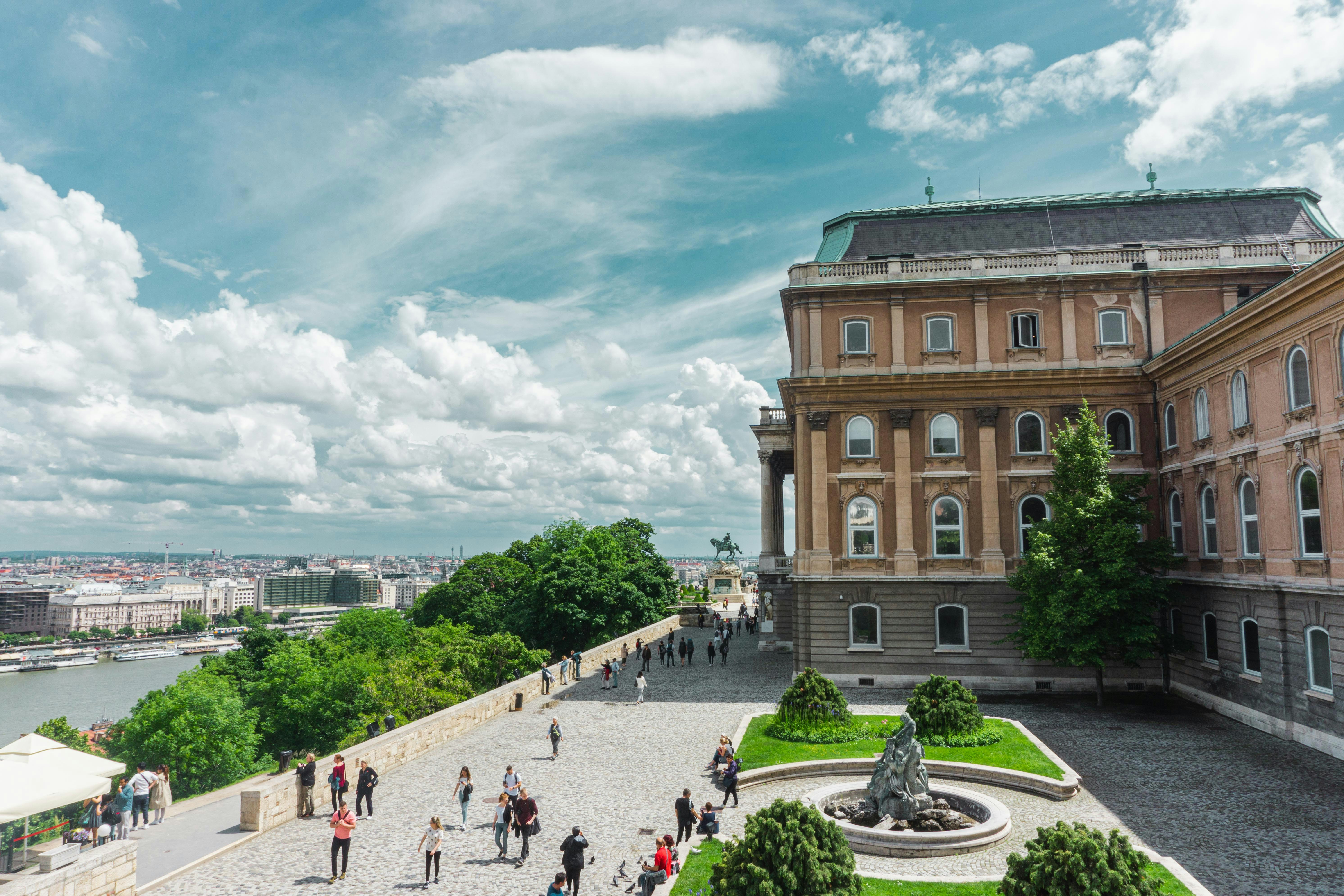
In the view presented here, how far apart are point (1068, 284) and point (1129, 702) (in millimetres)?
16582

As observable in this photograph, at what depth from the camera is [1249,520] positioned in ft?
86.0

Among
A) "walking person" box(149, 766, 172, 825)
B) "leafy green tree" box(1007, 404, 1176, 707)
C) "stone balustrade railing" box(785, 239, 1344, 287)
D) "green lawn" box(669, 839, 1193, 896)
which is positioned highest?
"stone balustrade railing" box(785, 239, 1344, 287)

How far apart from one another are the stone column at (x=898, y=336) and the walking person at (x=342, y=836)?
87.7 ft

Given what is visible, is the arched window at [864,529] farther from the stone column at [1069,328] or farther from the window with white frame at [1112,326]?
the window with white frame at [1112,326]

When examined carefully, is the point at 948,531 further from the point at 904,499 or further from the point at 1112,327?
the point at 1112,327

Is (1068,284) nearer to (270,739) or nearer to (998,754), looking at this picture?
(998,754)

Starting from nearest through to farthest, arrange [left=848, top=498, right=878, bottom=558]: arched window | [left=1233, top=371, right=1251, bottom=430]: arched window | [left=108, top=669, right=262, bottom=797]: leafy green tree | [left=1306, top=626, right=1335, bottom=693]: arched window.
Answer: [left=1306, top=626, right=1335, bottom=693]: arched window, [left=1233, top=371, right=1251, bottom=430]: arched window, [left=848, top=498, right=878, bottom=558]: arched window, [left=108, top=669, right=262, bottom=797]: leafy green tree

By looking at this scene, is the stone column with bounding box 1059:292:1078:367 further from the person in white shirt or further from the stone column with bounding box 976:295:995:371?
the person in white shirt

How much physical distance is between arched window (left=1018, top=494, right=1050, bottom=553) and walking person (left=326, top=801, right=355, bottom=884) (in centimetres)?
2718

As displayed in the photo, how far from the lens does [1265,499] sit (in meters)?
25.0

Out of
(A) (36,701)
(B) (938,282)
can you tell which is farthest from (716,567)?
(A) (36,701)

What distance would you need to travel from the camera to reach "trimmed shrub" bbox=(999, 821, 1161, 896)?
33.1 feet

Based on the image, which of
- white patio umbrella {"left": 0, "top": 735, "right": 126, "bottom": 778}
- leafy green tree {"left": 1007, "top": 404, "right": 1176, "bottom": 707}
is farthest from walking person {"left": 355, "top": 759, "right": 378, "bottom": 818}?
leafy green tree {"left": 1007, "top": 404, "right": 1176, "bottom": 707}

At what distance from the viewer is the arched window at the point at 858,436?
3491cm
